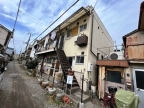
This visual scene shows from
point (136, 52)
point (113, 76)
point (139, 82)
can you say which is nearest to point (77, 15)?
point (136, 52)

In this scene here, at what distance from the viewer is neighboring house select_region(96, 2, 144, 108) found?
187 inches

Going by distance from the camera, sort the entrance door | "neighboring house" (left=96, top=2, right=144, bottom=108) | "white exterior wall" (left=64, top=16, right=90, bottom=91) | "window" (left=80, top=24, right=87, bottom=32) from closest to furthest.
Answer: the entrance door < "neighboring house" (left=96, top=2, right=144, bottom=108) < "white exterior wall" (left=64, top=16, right=90, bottom=91) < "window" (left=80, top=24, right=87, bottom=32)

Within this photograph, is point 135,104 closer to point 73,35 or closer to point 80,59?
point 80,59

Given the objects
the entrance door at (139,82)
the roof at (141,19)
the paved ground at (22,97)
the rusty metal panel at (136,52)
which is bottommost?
the paved ground at (22,97)

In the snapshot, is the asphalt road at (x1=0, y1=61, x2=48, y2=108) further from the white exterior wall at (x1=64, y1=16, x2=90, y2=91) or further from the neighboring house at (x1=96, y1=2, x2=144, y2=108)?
the neighboring house at (x1=96, y1=2, x2=144, y2=108)

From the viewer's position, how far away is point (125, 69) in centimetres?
545

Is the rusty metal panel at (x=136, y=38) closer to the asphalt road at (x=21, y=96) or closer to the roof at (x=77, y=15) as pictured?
the roof at (x=77, y=15)

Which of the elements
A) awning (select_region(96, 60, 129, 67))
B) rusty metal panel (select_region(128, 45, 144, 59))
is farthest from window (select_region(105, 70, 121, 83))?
rusty metal panel (select_region(128, 45, 144, 59))

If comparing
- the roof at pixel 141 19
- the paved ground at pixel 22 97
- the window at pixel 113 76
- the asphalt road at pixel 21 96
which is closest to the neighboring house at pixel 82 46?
the window at pixel 113 76

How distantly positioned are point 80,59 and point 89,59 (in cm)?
95

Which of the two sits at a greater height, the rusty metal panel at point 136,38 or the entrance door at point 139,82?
the rusty metal panel at point 136,38

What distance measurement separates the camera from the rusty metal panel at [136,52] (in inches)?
187

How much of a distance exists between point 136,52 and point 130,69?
3.78 ft

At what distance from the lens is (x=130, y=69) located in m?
5.23
